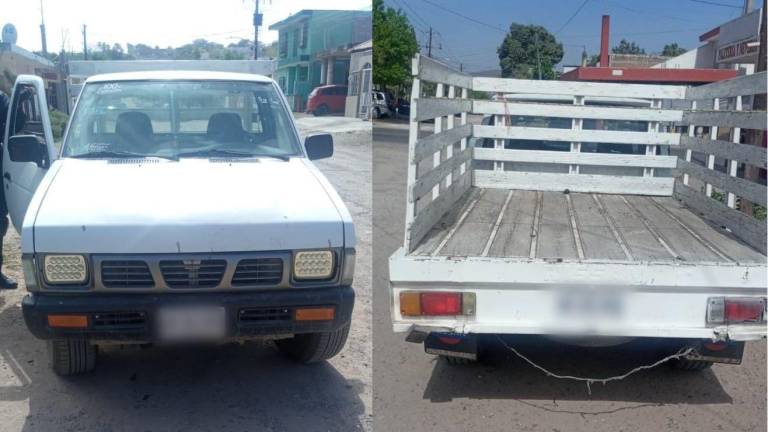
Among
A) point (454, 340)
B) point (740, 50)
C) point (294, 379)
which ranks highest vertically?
point (740, 50)

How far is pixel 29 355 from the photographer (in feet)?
17.6

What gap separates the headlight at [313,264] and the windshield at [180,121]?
1.40m

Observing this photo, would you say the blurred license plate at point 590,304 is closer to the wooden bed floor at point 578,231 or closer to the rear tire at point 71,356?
the wooden bed floor at point 578,231

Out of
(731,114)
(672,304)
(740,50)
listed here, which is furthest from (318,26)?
(672,304)

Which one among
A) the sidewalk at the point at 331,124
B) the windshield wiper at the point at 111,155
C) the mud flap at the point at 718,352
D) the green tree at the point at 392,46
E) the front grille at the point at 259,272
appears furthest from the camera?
the green tree at the point at 392,46

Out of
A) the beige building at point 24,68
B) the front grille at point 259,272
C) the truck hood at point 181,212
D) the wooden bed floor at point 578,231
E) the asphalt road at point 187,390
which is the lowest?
the asphalt road at point 187,390

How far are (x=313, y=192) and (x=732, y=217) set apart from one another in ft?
8.87

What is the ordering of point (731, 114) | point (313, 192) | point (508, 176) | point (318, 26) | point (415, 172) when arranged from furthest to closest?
point (318, 26) < point (508, 176) < point (731, 114) < point (313, 192) < point (415, 172)

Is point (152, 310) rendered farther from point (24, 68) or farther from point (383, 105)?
point (383, 105)

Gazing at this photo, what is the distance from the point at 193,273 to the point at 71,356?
110cm

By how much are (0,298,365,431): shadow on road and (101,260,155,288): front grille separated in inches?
31.3

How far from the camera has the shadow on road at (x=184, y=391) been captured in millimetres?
4430

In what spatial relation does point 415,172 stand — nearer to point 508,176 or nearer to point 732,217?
point 732,217

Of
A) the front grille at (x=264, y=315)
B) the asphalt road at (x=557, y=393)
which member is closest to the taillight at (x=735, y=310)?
the asphalt road at (x=557, y=393)
